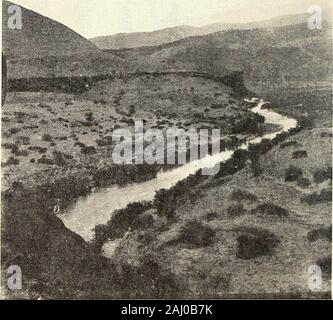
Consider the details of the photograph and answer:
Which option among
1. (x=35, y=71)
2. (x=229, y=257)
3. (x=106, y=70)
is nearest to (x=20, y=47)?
(x=35, y=71)

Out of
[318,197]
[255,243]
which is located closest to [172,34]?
[318,197]

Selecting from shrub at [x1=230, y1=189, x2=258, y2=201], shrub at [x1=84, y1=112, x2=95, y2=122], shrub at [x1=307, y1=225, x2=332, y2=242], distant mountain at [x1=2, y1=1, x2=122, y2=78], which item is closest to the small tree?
shrub at [x1=230, y1=189, x2=258, y2=201]

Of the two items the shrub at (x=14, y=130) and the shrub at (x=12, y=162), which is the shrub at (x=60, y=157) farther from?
the shrub at (x=12, y=162)

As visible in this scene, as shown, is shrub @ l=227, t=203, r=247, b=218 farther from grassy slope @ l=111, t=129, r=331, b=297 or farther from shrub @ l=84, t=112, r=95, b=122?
shrub @ l=84, t=112, r=95, b=122

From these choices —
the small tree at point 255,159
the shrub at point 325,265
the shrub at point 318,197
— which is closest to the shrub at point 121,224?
the small tree at point 255,159
